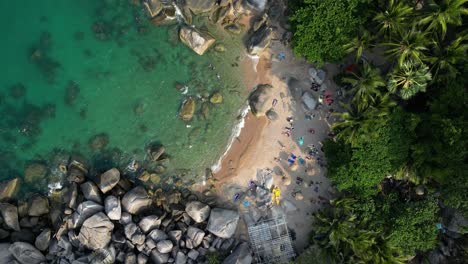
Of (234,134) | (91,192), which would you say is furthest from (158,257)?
(234,134)

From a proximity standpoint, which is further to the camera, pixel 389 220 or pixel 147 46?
pixel 147 46

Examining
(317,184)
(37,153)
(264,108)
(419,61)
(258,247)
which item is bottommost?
(258,247)

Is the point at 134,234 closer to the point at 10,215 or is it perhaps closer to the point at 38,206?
the point at 38,206

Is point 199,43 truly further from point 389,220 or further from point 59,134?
point 389,220

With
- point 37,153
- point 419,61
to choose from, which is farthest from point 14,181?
point 419,61

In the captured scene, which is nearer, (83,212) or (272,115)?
(83,212)

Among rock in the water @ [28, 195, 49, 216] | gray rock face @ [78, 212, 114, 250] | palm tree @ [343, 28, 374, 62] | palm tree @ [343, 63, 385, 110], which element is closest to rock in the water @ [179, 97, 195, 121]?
gray rock face @ [78, 212, 114, 250]

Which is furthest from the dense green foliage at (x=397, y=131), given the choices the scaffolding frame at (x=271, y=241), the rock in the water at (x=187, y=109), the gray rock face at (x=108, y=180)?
the gray rock face at (x=108, y=180)
